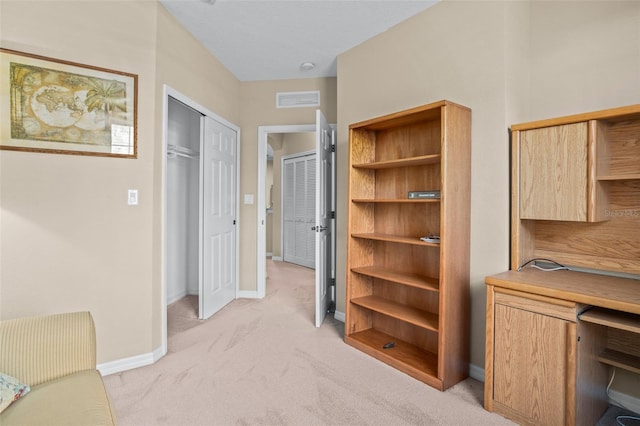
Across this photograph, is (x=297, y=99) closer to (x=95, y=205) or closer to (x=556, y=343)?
(x=95, y=205)

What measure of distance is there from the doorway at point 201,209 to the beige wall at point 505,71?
2.18 metres

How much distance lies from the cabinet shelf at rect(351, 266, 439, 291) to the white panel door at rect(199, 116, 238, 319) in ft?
5.14

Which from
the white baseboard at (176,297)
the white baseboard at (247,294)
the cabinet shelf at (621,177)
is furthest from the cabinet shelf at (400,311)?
the white baseboard at (176,297)

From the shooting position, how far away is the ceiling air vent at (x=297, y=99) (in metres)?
3.90

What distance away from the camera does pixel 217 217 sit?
11.5 feet

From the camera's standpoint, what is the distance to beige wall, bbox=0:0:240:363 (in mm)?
1952

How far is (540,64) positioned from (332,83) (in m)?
2.18

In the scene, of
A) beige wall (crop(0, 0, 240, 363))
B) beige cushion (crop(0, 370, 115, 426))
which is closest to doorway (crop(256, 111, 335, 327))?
beige wall (crop(0, 0, 240, 363))

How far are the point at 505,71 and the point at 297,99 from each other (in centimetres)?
242

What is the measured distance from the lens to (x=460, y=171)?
2.17m

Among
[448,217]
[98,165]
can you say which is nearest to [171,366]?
[98,165]

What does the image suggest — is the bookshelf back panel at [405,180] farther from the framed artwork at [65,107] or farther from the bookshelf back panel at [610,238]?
the framed artwork at [65,107]

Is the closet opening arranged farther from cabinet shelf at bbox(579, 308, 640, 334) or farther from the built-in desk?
cabinet shelf at bbox(579, 308, 640, 334)

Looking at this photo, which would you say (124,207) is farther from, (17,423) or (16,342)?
(17,423)
